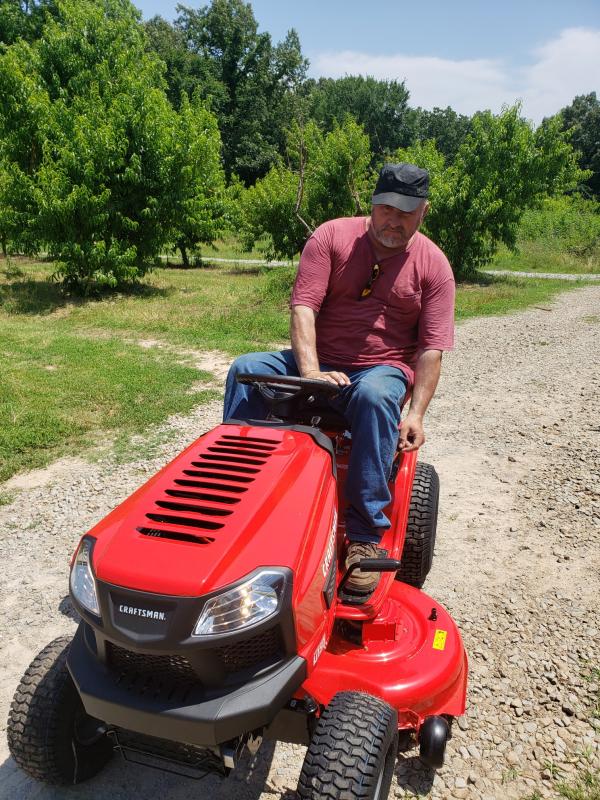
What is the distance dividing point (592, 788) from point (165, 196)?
13.3 metres

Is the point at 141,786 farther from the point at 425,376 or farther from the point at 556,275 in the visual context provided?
the point at 556,275

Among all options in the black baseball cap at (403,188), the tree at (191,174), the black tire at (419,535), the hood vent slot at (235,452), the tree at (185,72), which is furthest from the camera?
the tree at (185,72)

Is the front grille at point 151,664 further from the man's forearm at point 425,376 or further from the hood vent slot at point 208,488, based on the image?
the man's forearm at point 425,376

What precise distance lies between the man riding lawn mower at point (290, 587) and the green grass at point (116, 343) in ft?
10.3

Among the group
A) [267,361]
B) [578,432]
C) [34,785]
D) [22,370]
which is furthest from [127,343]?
[34,785]

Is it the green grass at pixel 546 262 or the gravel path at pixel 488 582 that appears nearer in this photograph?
the gravel path at pixel 488 582

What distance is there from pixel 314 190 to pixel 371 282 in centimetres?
1635

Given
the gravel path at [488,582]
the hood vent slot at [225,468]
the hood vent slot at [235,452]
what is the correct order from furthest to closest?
the gravel path at [488,582] < the hood vent slot at [235,452] < the hood vent slot at [225,468]

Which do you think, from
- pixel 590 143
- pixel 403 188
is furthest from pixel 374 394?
pixel 590 143

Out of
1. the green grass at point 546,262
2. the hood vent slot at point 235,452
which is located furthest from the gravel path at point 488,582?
the green grass at point 546,262

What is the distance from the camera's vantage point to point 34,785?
2375 mm

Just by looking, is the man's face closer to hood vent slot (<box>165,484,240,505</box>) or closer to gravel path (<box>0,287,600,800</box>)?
hood vent slot (<box>165,484,240,505</box>)

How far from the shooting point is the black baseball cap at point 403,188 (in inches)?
113

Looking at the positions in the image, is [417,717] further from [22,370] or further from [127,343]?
[127,343]
